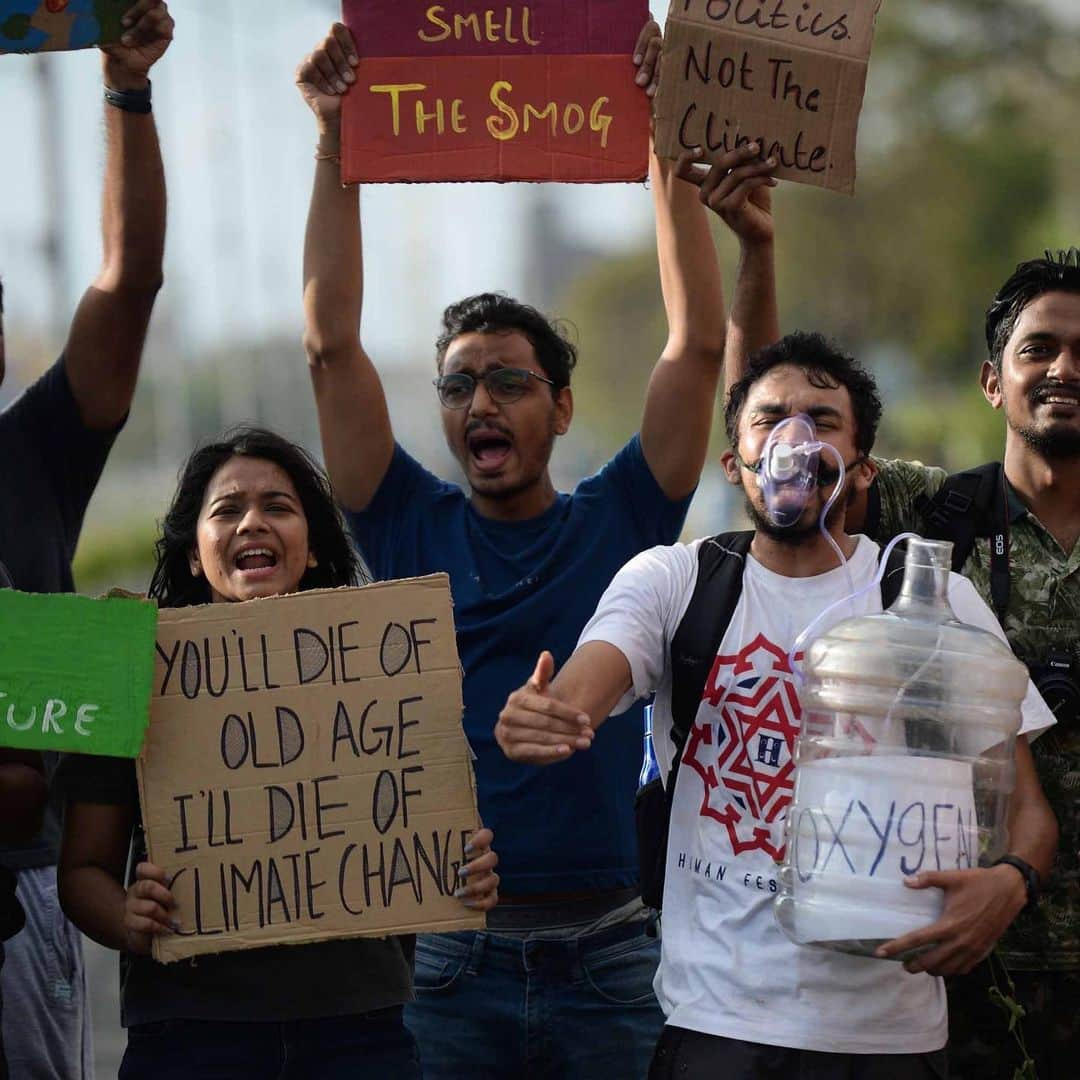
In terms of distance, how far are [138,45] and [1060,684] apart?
249 centimetres

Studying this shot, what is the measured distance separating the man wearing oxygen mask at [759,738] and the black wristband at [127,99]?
5.52ft

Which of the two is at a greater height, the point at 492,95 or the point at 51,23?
the point at 51,23

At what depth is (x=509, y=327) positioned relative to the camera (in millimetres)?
4625

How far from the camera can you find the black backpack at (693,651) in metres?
3.60

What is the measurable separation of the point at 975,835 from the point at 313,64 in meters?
2.27

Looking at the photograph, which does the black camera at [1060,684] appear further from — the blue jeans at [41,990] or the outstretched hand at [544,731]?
the blue jeans at [41,990]

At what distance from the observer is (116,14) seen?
4.29 metres

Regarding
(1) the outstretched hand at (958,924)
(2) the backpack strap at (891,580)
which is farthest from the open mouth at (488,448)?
(1) the outstretched hand at (958,924)

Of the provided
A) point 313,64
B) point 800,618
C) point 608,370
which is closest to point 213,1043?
point 800,618

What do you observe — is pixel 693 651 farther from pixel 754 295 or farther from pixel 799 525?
pixel 754 295

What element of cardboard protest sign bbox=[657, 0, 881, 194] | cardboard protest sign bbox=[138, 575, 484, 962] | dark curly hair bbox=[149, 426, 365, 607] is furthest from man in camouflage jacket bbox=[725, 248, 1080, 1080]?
cardboard protest sign bbox=[138, 575, 484, 962]

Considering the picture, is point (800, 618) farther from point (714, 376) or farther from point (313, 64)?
point (313, 64)

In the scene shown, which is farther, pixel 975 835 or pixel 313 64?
pixel 313 64

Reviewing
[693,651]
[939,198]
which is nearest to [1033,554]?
[693,651]
